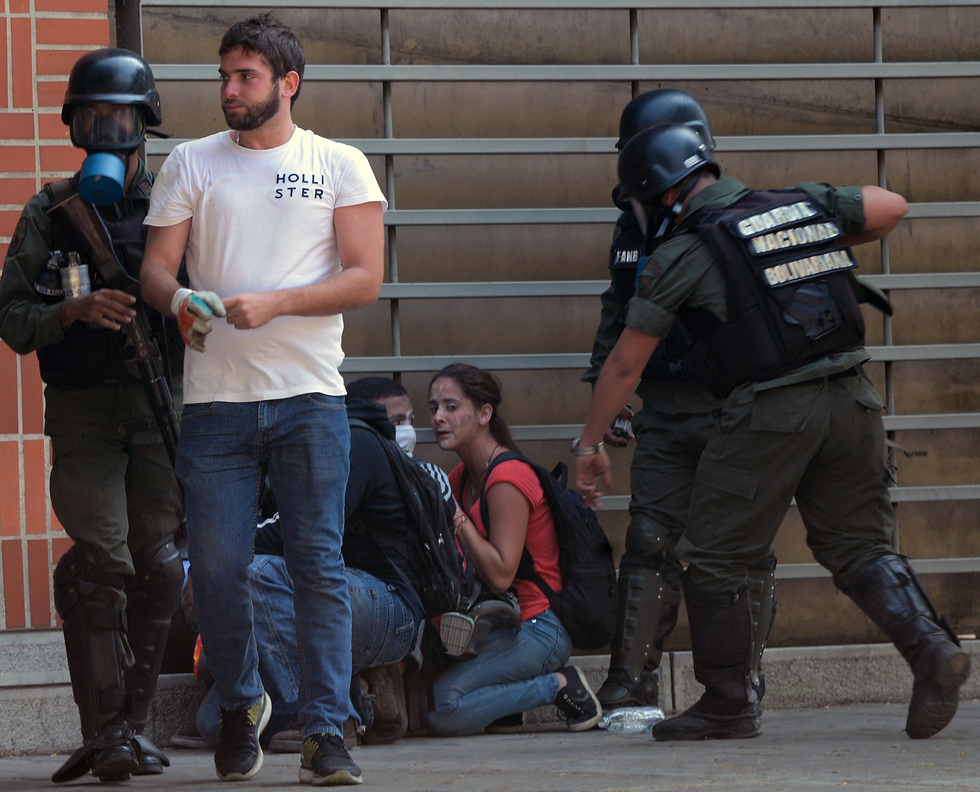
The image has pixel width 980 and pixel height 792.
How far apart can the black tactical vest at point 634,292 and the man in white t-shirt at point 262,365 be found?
1435mm

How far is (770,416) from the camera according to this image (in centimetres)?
384

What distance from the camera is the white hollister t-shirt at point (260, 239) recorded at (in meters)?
3.36

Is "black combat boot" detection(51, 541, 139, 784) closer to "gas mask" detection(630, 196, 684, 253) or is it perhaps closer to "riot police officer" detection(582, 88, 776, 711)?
"riot police officer" detection(582, 88, 776, 711)

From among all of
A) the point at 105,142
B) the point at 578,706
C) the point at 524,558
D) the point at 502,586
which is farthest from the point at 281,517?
the point at 578,706

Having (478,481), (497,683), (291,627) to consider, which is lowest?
(497,683)

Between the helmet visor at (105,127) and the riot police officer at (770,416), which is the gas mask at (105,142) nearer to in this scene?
the helmet visor at (105,127)

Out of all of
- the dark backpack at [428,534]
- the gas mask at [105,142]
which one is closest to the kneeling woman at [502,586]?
the dark backpack at [428,534]

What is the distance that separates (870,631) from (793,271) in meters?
2.02

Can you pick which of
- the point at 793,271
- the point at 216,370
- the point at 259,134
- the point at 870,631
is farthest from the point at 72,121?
the point at 870,631

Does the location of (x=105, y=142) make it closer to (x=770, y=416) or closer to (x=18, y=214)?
(x=18, y=214)

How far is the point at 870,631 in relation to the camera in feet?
17.4

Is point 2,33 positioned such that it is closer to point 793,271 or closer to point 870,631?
point 793,271

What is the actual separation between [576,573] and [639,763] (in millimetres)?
1195

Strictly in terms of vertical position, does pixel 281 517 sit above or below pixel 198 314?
below
